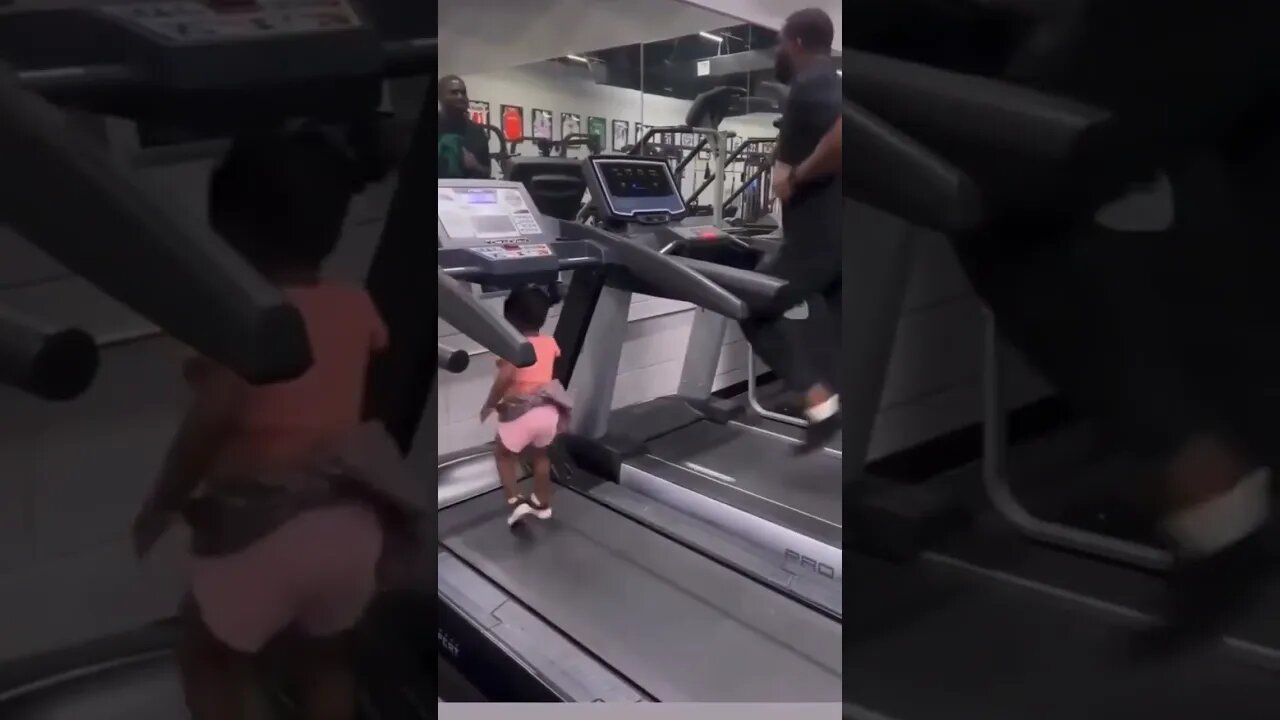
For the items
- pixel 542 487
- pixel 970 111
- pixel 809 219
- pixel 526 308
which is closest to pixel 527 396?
pixel 526 308

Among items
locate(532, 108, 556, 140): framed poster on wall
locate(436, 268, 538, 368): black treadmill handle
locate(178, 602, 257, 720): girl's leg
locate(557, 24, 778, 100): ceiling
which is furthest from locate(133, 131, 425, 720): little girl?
locate(557, 24, 778, 100): ceiling

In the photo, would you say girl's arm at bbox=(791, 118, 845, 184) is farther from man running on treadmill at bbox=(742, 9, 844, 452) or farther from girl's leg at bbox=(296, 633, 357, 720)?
girl's leg at bbox=(296, 633, 357, 720)

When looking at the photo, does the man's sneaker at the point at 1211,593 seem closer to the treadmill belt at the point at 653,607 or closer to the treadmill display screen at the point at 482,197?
the treadmill belt at the point at 653,607

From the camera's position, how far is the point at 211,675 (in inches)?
48.4

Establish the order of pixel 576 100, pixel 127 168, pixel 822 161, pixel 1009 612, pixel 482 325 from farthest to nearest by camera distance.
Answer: pixel 576 100
pixel 822 161
pixel 482 325
pixel 1009 612
pixel 127 168

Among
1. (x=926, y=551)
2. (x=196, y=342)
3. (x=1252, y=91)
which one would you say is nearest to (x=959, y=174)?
(x=1252, y=91)

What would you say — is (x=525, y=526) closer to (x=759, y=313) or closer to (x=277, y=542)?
(x=759, y=313)

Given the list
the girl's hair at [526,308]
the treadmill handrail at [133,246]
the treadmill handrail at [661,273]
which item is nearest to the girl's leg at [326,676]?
the treadmill handrail at [133,246]

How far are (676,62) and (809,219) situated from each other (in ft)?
3.08

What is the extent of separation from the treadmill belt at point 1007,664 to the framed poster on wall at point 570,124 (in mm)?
1999

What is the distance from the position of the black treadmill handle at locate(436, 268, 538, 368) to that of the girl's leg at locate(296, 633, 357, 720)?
2.65 ft

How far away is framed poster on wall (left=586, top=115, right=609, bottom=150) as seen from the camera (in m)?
2.97

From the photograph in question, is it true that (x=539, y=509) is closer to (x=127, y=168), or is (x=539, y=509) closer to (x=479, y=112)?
(x=479, y=112)

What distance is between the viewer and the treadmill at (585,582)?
1.94 metres
